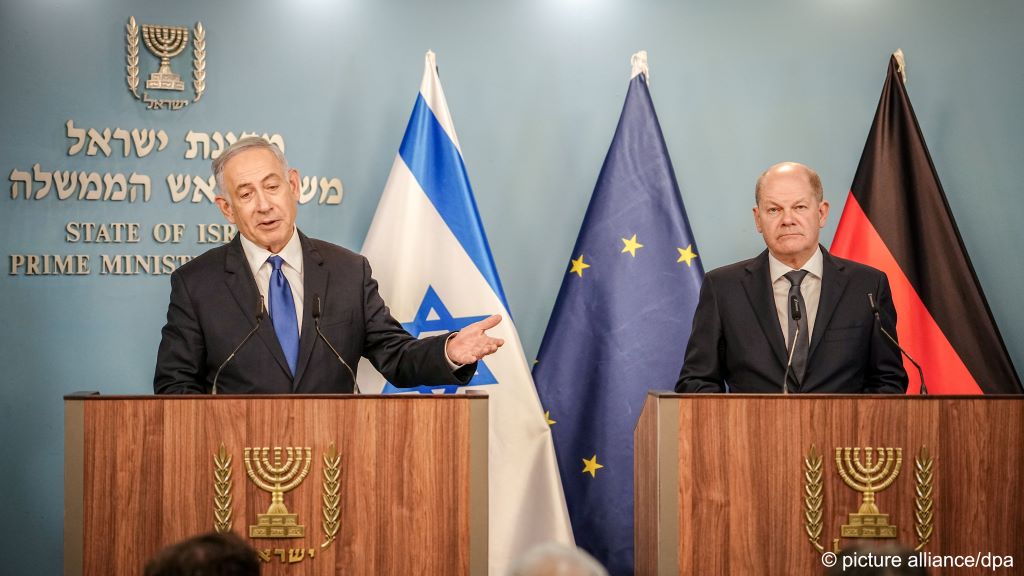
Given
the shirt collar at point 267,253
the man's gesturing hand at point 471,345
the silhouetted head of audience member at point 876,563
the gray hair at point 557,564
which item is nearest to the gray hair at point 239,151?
the shirt collar at point 267,253

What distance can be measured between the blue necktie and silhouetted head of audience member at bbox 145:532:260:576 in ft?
5.43

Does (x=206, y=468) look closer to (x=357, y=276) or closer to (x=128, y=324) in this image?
(x=357, y=276)

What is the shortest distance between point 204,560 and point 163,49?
3485 mm

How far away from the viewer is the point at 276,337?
3135mm

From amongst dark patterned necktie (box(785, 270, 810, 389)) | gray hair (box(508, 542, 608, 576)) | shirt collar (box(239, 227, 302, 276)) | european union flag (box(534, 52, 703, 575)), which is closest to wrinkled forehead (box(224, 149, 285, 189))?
shirt collar (box(239, 227, 302, 276))

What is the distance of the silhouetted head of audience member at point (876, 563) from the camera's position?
136cm

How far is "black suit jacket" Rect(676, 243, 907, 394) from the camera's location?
3143mm

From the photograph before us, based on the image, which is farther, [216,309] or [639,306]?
[639,306]

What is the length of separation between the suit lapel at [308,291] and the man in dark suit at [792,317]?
3.87ft

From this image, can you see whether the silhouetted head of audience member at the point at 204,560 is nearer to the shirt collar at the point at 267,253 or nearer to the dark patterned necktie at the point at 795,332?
the shirt collar at the point at 267,253

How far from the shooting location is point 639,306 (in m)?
4.31

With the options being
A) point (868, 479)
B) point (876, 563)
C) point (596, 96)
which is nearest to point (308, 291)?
point (868, 479)

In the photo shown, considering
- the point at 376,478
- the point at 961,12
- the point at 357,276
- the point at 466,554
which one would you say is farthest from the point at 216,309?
the point at 961,12

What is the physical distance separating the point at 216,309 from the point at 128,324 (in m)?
1.41
